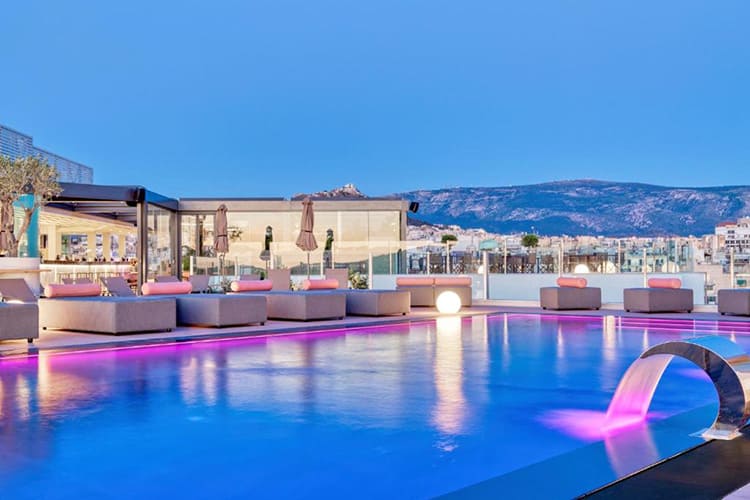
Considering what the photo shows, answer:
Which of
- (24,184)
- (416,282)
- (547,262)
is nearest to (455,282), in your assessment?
(416,282)

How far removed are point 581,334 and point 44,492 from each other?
8.34 m

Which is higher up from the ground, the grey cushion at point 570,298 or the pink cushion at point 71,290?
the pink cushion at point 71,290

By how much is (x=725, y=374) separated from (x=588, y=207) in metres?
48.3

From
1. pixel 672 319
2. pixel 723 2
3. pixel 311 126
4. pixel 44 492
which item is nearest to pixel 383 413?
pixel 44 492

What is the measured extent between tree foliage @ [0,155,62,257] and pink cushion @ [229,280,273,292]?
5.06m

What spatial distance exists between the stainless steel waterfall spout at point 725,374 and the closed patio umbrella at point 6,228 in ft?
47.0

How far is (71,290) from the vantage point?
1119cm

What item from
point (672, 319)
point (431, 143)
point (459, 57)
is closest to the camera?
point (672, 319)

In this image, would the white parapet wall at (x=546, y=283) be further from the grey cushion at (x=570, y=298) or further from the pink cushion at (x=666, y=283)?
the grey cushion at (x=570, y=298)

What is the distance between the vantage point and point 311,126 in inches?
2146

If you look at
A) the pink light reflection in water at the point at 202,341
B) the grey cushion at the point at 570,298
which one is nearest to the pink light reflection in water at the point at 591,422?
the pink light reflection in water at the point at 202,341

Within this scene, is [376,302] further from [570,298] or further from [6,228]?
[6,228]

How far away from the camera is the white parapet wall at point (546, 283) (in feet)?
58.2

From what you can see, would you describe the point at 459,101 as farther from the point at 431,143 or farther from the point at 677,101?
the point at 677,101
